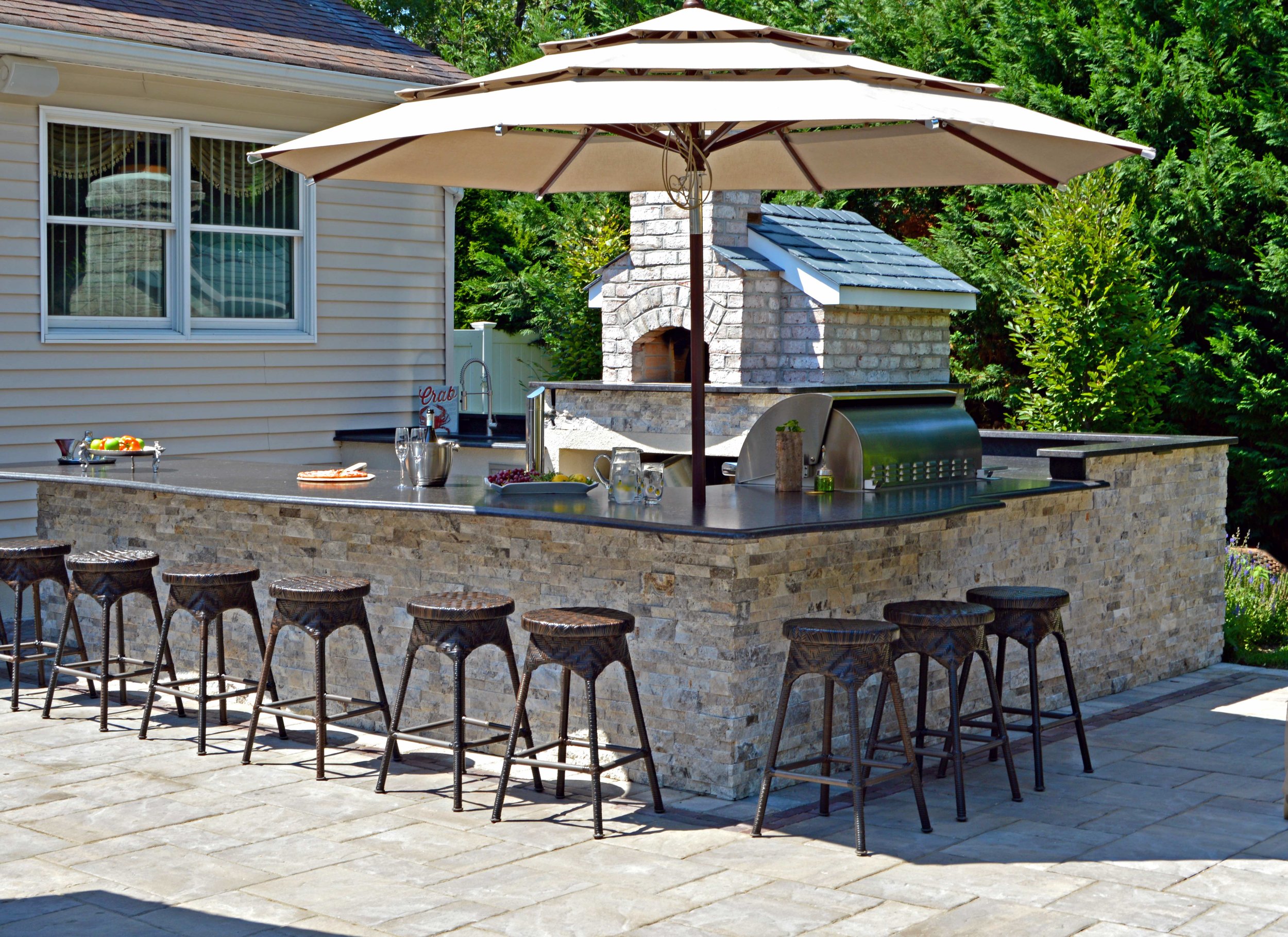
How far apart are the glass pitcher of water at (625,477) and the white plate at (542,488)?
0.96ft

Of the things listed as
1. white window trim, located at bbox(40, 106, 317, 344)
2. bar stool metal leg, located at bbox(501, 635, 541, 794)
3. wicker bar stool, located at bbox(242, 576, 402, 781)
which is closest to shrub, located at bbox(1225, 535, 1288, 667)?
bar stool metal leg, located at bbox(501, 635, 541, 794)

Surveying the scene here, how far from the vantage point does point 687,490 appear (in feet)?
20.7

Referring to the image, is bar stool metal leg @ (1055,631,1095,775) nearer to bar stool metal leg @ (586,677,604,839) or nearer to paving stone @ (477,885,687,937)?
bar stool metal leg @ (586,677,604,839)

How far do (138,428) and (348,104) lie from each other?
3.16m

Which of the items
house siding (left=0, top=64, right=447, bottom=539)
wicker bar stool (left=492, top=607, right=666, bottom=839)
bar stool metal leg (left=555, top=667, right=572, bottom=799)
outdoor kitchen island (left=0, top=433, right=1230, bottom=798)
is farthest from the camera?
house siding (left=0, top=64, right=447, bottom=539)

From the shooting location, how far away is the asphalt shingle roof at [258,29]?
363 inches

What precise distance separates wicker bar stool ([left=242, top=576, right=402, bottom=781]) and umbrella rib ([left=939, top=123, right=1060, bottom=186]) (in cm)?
311

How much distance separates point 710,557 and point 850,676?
748 millimetres

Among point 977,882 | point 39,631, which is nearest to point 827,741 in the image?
point 977,882

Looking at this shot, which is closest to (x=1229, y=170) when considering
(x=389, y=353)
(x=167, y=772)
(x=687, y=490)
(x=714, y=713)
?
(x=389, y=353)

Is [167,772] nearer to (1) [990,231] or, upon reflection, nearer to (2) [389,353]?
(2) [389,353]

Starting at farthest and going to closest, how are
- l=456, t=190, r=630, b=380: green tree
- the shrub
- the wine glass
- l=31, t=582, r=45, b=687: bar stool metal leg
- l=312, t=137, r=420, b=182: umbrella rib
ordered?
1. l=456, t=190, r=630, b=380: green tree
2. the shrub
3. l=31, t=582, r=45, b=687: bar stool metal leg
4. the wine glass
5. l=312, t=137, r=420, b=182: umbrella rib

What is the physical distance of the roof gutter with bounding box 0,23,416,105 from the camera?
884cm

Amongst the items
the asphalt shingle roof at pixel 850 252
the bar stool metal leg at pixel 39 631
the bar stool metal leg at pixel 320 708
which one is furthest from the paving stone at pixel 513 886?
the asphalt shingle roof at pixel 850 252
